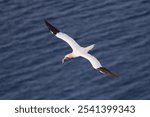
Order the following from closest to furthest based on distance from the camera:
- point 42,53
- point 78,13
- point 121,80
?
point 121,80, point 42,53, point 78,13

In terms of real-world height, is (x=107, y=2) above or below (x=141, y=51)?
above

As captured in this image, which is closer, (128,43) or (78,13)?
(128,43)

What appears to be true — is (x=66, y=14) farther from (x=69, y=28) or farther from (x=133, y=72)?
(x=133, y=72)

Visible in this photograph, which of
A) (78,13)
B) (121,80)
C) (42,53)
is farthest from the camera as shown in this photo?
(78,13)

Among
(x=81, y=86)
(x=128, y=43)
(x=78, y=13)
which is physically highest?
(x=78, y=13)

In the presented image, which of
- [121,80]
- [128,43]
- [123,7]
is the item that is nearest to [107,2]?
[123,7]

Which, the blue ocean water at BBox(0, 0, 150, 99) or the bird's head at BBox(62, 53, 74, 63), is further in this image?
the blue ocean water at BBox(0, 0, 150, 99)

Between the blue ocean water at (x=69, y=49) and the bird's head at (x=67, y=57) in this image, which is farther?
the blue ocean water at (x=69, y=49)

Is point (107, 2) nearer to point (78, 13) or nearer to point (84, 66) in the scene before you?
point (78, 13)
